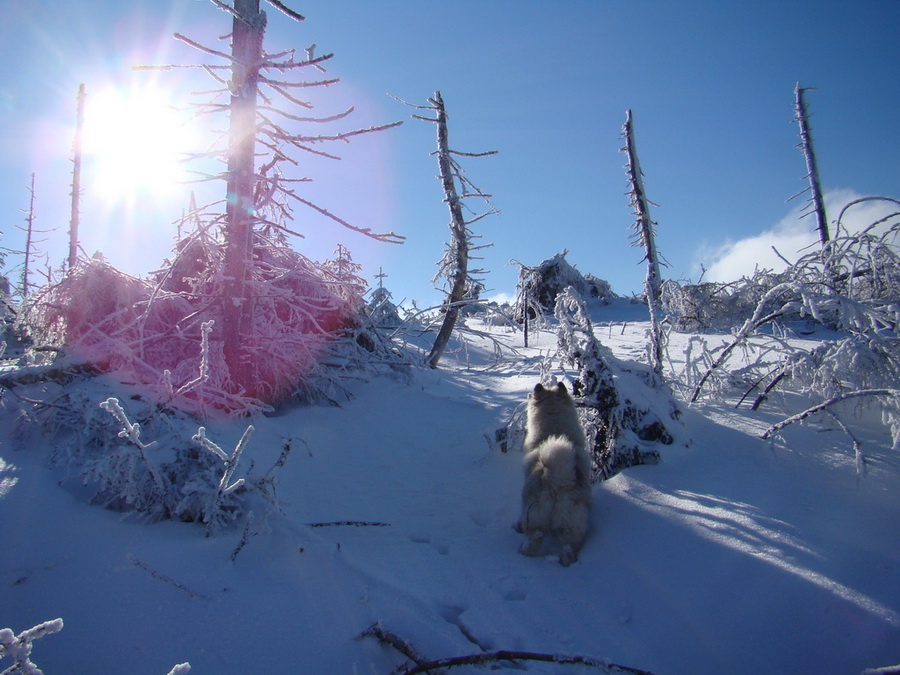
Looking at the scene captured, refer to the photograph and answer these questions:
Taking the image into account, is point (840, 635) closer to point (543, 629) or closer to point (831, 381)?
point (543, 629)

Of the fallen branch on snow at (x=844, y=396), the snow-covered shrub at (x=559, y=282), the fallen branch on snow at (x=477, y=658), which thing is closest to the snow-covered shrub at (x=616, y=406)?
the fallen branch on snow at (x=844, y=396)

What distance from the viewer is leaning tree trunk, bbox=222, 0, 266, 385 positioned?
5.12 meters

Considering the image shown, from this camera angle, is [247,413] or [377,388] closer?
[247,413]

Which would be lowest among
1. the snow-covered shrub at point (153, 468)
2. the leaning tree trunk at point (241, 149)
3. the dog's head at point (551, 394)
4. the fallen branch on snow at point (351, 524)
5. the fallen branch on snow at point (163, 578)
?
the fallen branch on snow at point (351, 524)

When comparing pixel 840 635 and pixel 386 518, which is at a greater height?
pixel 840 635

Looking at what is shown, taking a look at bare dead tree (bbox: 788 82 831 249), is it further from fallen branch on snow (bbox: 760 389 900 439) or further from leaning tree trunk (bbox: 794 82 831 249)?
fallen branch on snow (bbox: 760 389 900 439)

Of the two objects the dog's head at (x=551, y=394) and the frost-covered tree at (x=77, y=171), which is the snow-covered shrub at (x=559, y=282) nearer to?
the dog's head at (x=551, y=394)

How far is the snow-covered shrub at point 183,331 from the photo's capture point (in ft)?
16.9

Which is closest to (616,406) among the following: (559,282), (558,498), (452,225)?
(558,498)

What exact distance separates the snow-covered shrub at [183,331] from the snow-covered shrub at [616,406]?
365cm

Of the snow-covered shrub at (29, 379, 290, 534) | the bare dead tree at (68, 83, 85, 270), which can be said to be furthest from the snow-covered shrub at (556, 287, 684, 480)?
the bare dead tree at (68, 83, 85, 270)

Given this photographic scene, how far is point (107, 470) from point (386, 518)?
2.15m

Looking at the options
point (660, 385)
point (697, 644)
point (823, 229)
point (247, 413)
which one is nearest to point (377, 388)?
point (247, 413)

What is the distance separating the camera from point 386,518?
3908 mm
